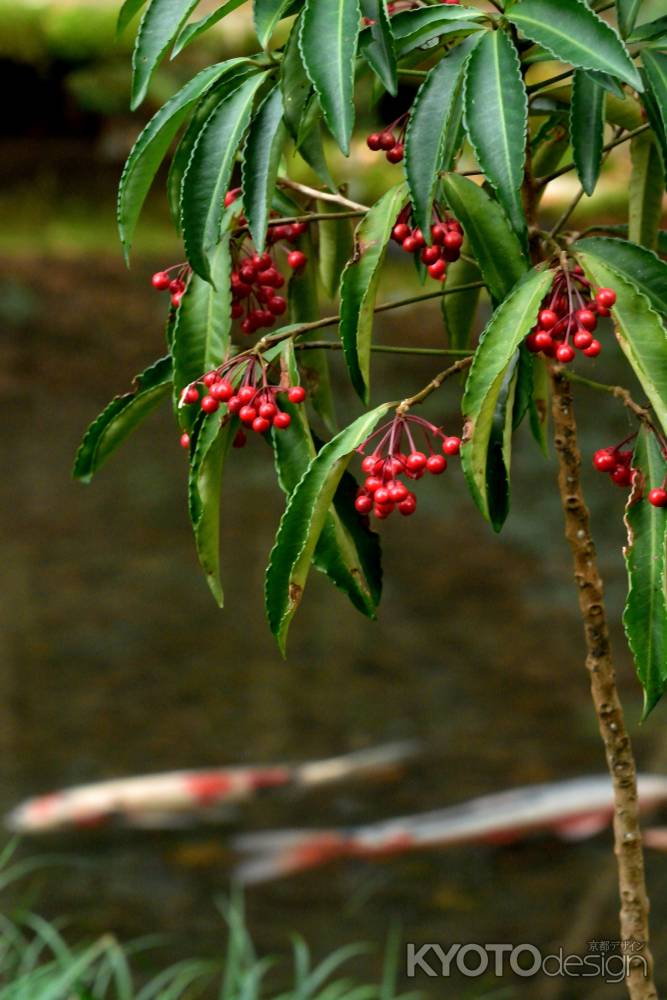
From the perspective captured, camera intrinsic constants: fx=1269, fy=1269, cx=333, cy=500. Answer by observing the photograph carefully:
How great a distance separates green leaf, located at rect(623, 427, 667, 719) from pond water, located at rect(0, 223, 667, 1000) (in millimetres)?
1635

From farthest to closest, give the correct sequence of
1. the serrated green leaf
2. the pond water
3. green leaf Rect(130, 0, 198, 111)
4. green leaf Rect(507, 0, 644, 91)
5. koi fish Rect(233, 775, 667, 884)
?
koi fish Rect(233, 775, 667, 884) → the pond water → the serrated green leaf → green leaf Rect(130, 0, 198, 111) → green leaf Rect(507, 0, 644, 91)

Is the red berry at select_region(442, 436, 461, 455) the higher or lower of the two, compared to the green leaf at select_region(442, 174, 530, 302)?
lower

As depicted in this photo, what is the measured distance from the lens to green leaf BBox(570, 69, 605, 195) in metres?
0.90

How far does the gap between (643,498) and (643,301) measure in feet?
0.44

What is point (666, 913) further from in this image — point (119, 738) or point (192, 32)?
point (192, 32)

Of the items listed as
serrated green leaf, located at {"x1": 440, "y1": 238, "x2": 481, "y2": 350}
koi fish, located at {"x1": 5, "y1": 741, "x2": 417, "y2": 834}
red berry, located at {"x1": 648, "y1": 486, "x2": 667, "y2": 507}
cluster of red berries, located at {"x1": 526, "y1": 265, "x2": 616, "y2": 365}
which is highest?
serrated green leaf, located at {"x1": 440, "y1": 238, "x2": 481, "y2": 350}

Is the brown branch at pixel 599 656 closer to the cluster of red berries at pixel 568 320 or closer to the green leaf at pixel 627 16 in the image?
the cluster of red berries at pixel 568 320

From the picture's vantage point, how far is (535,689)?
10.5 ft

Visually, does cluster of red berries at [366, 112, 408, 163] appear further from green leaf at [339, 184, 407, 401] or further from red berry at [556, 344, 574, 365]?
red berry at [556, 344, 574, 365]

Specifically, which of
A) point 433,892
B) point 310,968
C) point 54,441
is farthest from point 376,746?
point 54,441

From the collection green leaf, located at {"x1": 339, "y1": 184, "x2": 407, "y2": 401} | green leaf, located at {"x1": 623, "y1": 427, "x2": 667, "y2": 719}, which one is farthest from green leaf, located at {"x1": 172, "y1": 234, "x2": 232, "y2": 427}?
green leaf, located at {"x1": 623, "y1": 427, "x2": 667, "y2": 719}

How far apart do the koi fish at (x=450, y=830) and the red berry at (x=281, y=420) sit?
1.91 meters

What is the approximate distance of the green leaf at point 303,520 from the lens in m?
0.87

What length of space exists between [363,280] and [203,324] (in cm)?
14
